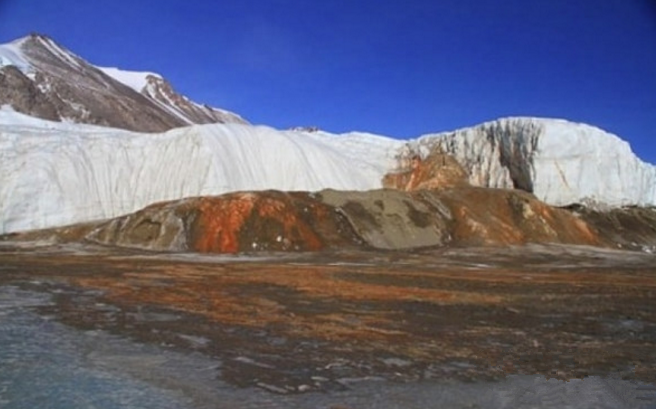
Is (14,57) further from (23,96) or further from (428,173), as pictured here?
(428,173)

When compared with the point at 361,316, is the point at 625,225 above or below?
above

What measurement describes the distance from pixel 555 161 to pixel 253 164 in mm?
25122

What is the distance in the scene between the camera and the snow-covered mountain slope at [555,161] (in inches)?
2117

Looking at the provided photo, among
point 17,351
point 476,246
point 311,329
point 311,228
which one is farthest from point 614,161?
point 17,351

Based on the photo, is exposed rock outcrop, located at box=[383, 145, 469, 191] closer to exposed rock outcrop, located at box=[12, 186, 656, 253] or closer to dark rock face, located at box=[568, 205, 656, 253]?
exposed rock outcrop, located at box=[12, 186, 656, 253]

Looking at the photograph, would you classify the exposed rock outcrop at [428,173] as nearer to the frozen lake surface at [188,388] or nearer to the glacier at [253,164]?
the glacier at [253,164]

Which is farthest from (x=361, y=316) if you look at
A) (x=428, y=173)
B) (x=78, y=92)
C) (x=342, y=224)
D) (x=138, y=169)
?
(x=78, y=92)

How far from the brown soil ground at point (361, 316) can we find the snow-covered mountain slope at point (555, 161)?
27.9 metres

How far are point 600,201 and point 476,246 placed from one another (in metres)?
20.0

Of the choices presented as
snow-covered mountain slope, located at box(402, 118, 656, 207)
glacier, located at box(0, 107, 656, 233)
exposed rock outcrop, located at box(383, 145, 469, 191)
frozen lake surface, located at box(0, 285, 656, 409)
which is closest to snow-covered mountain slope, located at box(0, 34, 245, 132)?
glacier, located at box(0, 107, 656, 233)

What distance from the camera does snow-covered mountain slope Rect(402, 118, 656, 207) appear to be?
53.8 meters

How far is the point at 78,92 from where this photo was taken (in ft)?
381

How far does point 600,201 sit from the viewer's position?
54750mm

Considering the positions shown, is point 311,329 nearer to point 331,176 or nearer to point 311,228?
point 311,228
